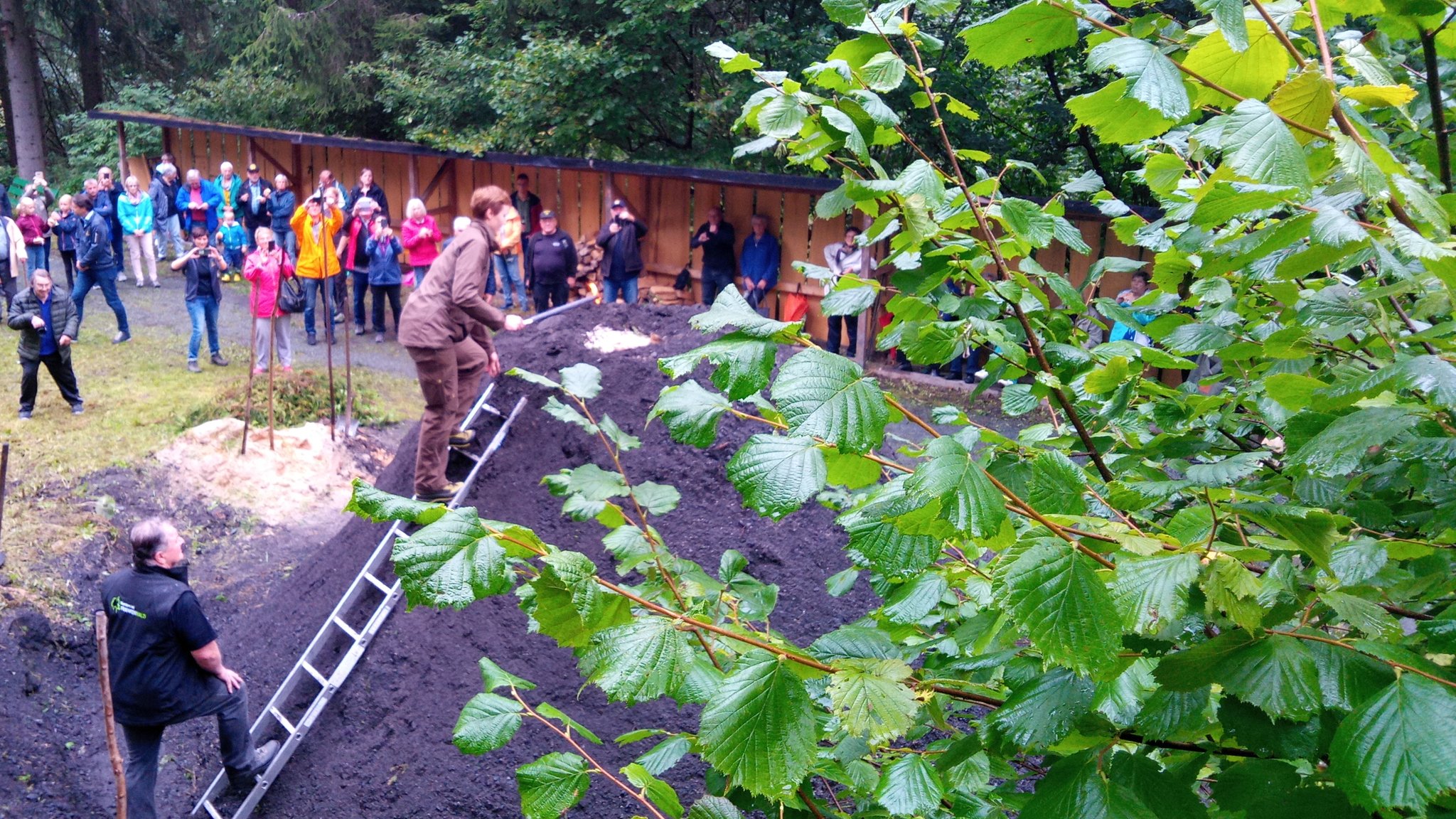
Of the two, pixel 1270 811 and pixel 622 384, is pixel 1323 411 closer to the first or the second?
pixel 1270 811

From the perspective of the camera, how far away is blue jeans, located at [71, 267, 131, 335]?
14.3 m

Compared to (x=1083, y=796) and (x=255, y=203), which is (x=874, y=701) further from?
(x=255, y=203)

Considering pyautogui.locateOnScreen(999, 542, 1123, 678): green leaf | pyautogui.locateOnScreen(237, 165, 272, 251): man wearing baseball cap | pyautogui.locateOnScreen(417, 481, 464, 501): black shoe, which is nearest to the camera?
pyautogui.locateOnScreen(999, 542, 1123, 678): green leaf

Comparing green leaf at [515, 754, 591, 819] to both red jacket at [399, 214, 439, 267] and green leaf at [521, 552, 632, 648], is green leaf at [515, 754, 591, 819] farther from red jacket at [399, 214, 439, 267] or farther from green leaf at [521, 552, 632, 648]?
red jacket at [399, 214, 439, 267]

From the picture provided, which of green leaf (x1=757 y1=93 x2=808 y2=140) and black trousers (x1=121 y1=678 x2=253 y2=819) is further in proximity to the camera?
black trousers (x1=121 y1=678 x2=253 y2=819)

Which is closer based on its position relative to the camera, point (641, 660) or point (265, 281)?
point (641, 660)

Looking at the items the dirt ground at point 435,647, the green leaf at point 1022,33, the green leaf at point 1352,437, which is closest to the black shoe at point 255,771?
the dirt ground at point 435,647

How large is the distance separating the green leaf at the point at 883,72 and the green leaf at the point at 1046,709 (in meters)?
1.11

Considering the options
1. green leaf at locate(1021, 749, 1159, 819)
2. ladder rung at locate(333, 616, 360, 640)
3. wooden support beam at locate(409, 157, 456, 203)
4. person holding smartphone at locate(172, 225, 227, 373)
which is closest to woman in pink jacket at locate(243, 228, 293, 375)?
person holding smartphone at locate(172, 225, 227, 373)

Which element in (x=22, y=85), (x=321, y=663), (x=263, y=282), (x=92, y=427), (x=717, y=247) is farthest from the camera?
(x=22, y=85)

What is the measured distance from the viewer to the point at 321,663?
6.70 metres

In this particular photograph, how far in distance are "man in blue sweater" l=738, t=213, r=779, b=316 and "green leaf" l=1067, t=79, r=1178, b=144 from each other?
12.0 meters

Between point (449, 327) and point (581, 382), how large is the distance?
4.50m

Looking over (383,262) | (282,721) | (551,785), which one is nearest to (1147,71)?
(551,785)
